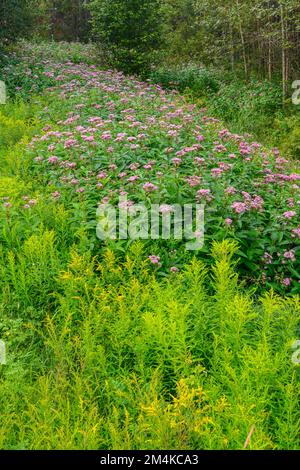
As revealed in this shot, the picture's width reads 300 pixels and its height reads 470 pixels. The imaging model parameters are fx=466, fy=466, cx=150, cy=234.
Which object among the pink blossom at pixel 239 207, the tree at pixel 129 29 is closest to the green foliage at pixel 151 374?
the pink blossom at pixel 239 207

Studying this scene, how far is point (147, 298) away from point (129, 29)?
39.9 ft

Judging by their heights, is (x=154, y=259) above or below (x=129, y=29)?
below

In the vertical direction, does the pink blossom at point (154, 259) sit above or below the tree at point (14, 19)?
below

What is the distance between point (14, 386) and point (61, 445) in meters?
0.62

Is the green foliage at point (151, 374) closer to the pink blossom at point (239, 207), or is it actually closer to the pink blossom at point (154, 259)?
the pink blossom at point (154, 259)

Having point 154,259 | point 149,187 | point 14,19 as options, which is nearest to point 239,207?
point 149,187

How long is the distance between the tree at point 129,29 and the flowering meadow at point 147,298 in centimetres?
749

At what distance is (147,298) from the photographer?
334 centimetres

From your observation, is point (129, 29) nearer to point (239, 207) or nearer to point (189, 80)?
point (189, 80)

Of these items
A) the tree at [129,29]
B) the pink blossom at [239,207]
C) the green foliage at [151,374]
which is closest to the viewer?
the green foliage at [151,374]

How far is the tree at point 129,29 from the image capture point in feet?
43.9

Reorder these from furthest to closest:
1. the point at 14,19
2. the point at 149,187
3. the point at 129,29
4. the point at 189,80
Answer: the point at 189,80
the point at 129,29
the point at 14,19
the point at 149,187

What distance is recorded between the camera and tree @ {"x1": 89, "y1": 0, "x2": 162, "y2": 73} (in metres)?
13.4

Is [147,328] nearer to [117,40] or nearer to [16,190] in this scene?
[16,190]
